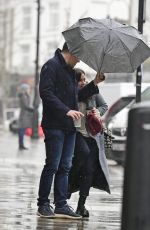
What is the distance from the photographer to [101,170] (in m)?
9.45

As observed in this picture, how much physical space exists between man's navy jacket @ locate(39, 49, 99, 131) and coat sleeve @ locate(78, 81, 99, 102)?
0.65ft

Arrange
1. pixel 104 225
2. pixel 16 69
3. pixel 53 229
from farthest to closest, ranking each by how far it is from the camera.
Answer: pixel 16 69 < pixel 104 225 < pixel 53 229

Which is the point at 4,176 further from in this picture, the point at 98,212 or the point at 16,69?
the point at 16,69

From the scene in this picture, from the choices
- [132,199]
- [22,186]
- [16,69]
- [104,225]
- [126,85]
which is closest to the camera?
[132,199]

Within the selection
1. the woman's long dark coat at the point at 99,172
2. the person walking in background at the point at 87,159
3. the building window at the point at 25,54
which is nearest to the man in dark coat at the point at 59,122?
the person walking in background at the point at 87,159

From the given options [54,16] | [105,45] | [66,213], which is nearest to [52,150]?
[66,213]

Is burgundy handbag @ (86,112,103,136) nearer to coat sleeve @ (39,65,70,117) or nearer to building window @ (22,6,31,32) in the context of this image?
coat sleeve @ (39,65,70,117)

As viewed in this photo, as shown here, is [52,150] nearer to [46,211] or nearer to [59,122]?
[59,122]

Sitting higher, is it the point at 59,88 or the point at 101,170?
the point at 59,88

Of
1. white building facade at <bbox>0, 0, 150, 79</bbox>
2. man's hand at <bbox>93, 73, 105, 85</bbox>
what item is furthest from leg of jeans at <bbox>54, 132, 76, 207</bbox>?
white building facade at <bbox>0, 0, 150, 79</bbox>

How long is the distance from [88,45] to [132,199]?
4386 millimetres

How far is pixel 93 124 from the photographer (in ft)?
30.3

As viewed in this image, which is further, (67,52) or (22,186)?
(22,186)

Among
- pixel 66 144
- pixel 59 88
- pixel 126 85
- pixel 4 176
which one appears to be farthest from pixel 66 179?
pixel 126 85
